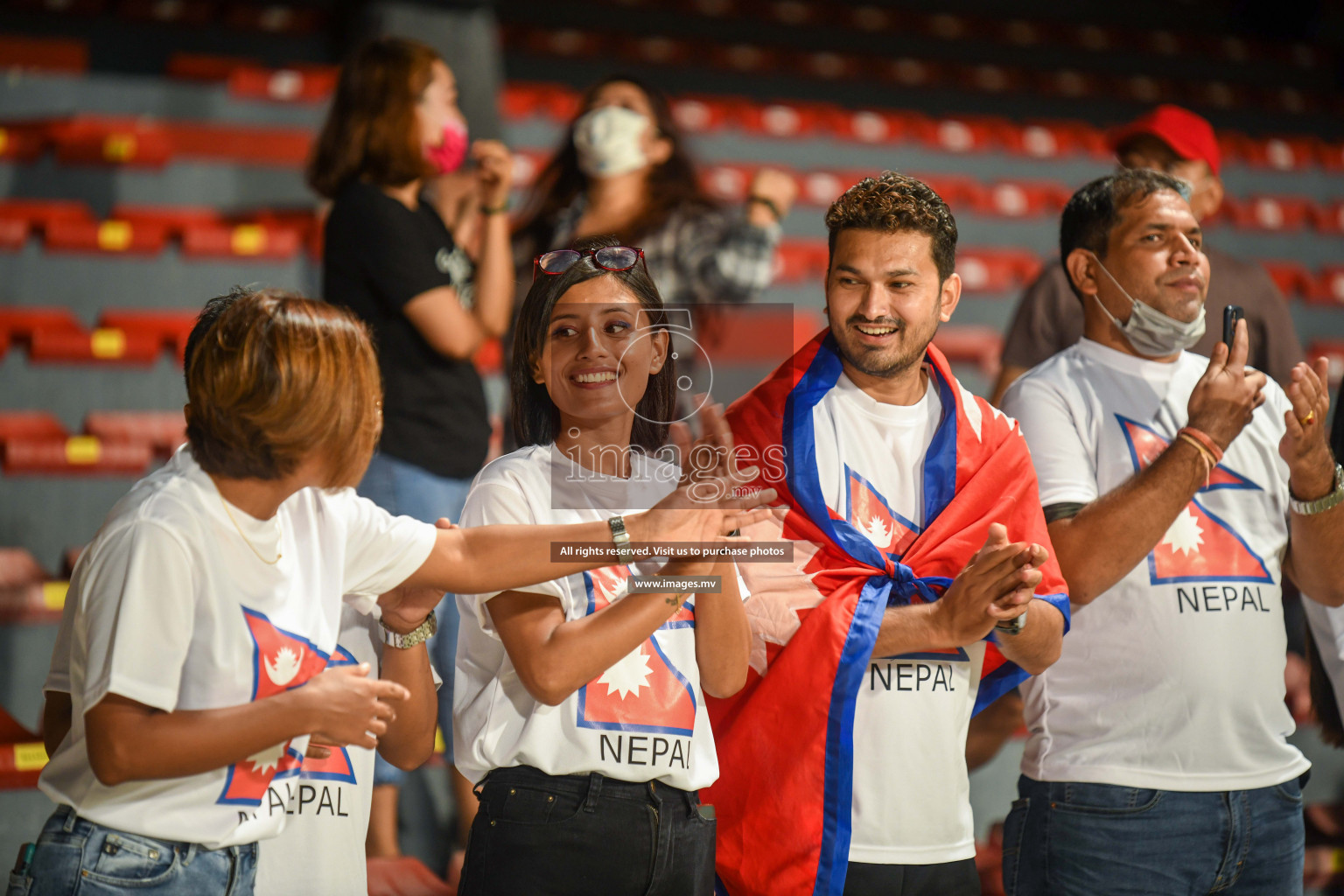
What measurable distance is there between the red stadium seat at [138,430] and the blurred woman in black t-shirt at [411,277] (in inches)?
47.0

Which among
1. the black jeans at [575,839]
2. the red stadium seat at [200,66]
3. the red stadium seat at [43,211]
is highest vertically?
the red stadium seat at [200,66]

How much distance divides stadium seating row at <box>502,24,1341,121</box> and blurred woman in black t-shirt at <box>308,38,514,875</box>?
4780mm

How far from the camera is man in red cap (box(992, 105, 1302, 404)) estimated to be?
263cm

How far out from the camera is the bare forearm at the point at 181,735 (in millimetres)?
1289

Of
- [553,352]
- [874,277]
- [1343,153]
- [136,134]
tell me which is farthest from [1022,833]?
[1343,153]

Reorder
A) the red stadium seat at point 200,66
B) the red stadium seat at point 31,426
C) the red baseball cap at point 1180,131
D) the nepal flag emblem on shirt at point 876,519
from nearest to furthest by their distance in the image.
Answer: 1. the nepal flag emblem on shirt at point 876,519
2. the red baseball cap at point 1180,131
3. the red stadium seat at point 31,426
4. the red stadium seat at point 200,66

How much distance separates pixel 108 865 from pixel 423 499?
4.39ft

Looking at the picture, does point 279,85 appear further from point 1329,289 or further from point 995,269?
point 1329,289

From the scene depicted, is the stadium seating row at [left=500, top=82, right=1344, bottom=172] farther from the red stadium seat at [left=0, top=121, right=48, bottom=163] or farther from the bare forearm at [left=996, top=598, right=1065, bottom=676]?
the bare forearm at [left=996, top=598, right=1065, bottom=676]

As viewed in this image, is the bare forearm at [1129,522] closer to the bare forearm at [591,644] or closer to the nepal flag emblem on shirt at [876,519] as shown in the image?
the nepal flag emblem on shirt at [876,519]

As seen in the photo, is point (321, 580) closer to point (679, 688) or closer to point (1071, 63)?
point (679, 688)

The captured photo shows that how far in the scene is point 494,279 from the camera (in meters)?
2.86

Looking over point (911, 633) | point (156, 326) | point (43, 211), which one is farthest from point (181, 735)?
point (43, 211)

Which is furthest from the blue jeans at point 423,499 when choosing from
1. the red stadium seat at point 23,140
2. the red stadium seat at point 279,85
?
the red stadium seat at point 279,85
